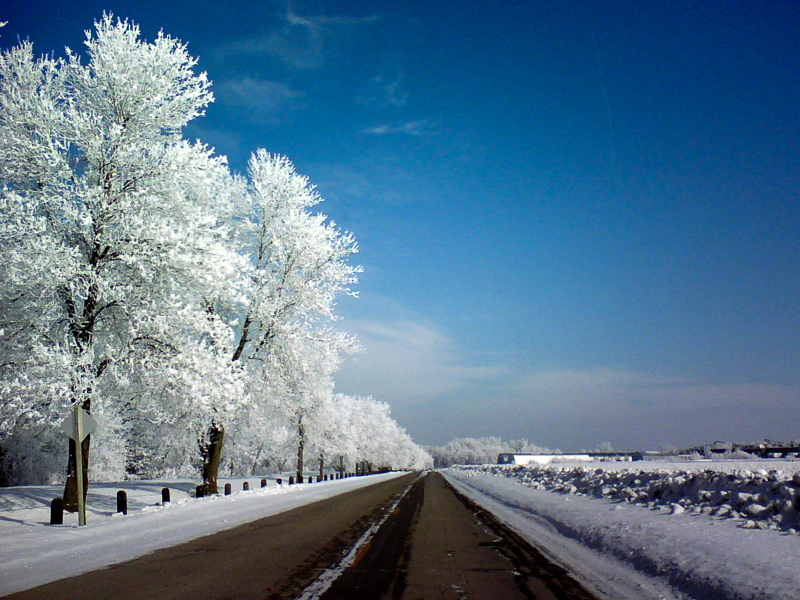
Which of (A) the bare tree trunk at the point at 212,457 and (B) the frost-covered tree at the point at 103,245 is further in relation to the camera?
(A) the bare tree trunk at the point at 212,457

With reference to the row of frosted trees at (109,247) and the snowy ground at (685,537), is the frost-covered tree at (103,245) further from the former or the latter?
the snowy ground at (685,537)

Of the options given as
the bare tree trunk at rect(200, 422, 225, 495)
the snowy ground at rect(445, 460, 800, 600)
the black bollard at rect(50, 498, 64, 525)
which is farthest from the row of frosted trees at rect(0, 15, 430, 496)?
the snowy ground at rect(445, 460, 800, 600)

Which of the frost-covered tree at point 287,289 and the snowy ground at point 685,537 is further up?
the frost-covered tree at point 287,289

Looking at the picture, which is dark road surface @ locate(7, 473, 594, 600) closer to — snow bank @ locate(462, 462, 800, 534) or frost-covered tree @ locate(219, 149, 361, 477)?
snow bank @ locate(462, 462, 800, 534)

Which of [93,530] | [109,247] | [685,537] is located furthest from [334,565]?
[109,247]

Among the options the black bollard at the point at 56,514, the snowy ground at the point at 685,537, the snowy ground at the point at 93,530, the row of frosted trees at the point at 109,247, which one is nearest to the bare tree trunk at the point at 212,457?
the snowy ground at the point at 93,530

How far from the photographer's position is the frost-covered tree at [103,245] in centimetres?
1424

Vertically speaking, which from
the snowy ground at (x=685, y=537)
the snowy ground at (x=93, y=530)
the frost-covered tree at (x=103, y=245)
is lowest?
the snowy ground at (x=93, y=530)

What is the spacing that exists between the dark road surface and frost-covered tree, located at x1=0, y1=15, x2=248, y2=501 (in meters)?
6.12

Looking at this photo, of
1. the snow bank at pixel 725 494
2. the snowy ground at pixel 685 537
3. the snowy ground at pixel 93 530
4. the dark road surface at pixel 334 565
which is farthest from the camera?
the snowy ground at pixel 93 530

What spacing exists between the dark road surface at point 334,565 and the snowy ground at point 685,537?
701mm

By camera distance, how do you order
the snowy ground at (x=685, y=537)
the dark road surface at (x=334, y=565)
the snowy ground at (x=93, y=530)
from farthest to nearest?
1. the snowy ground at (x=93, y=530)
2. the dark road surface at (x=334, y=565)
3. the snowy ground at (x=685, y=537)

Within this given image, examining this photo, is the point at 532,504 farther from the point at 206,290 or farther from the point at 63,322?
the point at 63,322

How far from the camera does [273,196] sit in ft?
84.2
